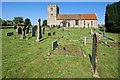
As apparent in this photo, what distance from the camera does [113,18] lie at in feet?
133

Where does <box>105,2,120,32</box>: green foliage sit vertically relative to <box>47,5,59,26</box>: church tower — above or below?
below

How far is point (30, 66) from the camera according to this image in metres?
8.24

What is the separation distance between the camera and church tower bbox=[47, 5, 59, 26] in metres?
71.3

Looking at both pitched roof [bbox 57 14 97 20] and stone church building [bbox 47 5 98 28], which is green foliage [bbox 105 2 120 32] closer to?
stone church building [bbox 47 5 98 28]

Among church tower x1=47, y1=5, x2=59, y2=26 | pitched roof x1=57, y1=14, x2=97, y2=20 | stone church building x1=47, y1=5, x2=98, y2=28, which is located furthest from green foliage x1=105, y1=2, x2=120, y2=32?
church tower x1=47, y1=5, x2=59, y2=26

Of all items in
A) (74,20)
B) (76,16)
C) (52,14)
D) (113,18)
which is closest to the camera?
(113,18)

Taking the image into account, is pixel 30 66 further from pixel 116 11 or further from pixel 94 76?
pixel 116 11

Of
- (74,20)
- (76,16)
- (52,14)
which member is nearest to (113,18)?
(74,20)

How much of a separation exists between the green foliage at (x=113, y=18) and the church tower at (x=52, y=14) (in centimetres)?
3159

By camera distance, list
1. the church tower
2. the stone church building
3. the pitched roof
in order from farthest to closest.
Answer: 1. the church tower
2. the pitched roof
3. the stone church building

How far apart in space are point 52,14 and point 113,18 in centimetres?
3705

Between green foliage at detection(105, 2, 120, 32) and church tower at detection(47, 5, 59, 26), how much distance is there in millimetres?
31594

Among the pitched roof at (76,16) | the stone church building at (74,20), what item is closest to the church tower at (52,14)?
the stone church building at (74,20)

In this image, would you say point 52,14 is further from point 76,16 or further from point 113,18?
point 113,18
